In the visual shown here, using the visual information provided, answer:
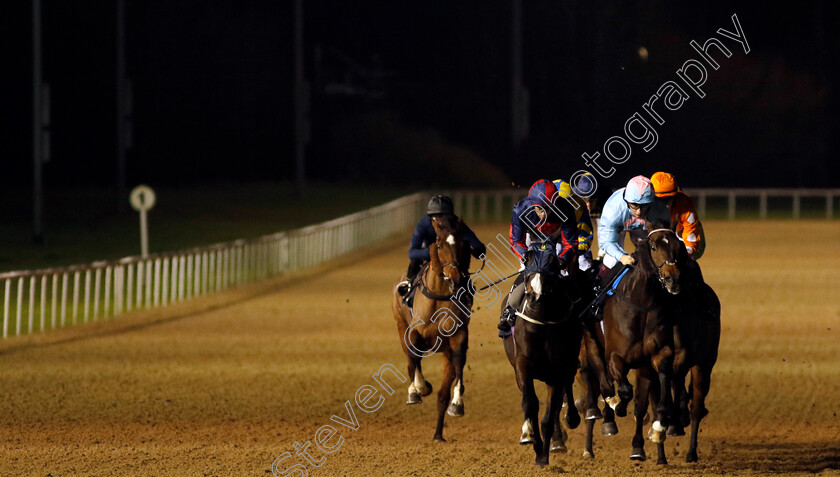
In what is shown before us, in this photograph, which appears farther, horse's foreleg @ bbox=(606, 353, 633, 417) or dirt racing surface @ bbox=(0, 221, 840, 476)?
dirt racing surface @ bbox=(0, 221, 840, 476)

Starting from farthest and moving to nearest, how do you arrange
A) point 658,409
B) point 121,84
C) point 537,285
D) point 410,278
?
point 121,84 < point 410,278 < point 658,409 < point 537,285

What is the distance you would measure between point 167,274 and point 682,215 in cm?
1273

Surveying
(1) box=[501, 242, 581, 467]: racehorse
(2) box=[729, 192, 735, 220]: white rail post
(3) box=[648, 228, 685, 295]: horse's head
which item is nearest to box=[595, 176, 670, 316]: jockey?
(3) box=[648, 228, 685, 295]: horse's head

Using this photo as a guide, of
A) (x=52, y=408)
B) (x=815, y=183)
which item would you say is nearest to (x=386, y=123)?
(x=815, y=183)

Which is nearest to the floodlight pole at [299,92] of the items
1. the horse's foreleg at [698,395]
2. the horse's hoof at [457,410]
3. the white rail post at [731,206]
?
the white rail post at [731,206]

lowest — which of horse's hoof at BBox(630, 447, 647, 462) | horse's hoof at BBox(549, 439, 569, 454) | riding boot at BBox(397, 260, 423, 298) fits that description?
horse's hoof at BBox(549, 439, 569, 454)

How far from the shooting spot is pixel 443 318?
9.52m

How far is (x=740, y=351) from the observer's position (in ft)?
48.3

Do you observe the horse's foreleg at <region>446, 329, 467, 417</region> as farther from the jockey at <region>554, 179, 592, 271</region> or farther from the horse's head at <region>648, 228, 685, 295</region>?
the horse's head at <region>648, 228, 685, 295</region>

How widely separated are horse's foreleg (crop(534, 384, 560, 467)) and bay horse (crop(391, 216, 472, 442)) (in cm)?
125

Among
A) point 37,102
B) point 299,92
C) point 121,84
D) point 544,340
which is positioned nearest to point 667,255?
point 544,340

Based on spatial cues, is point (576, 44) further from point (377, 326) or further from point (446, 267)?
point (446, 267)

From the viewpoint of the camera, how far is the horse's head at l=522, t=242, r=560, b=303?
25.4ft

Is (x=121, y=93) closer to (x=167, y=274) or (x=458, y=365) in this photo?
(x=167, y=274)
